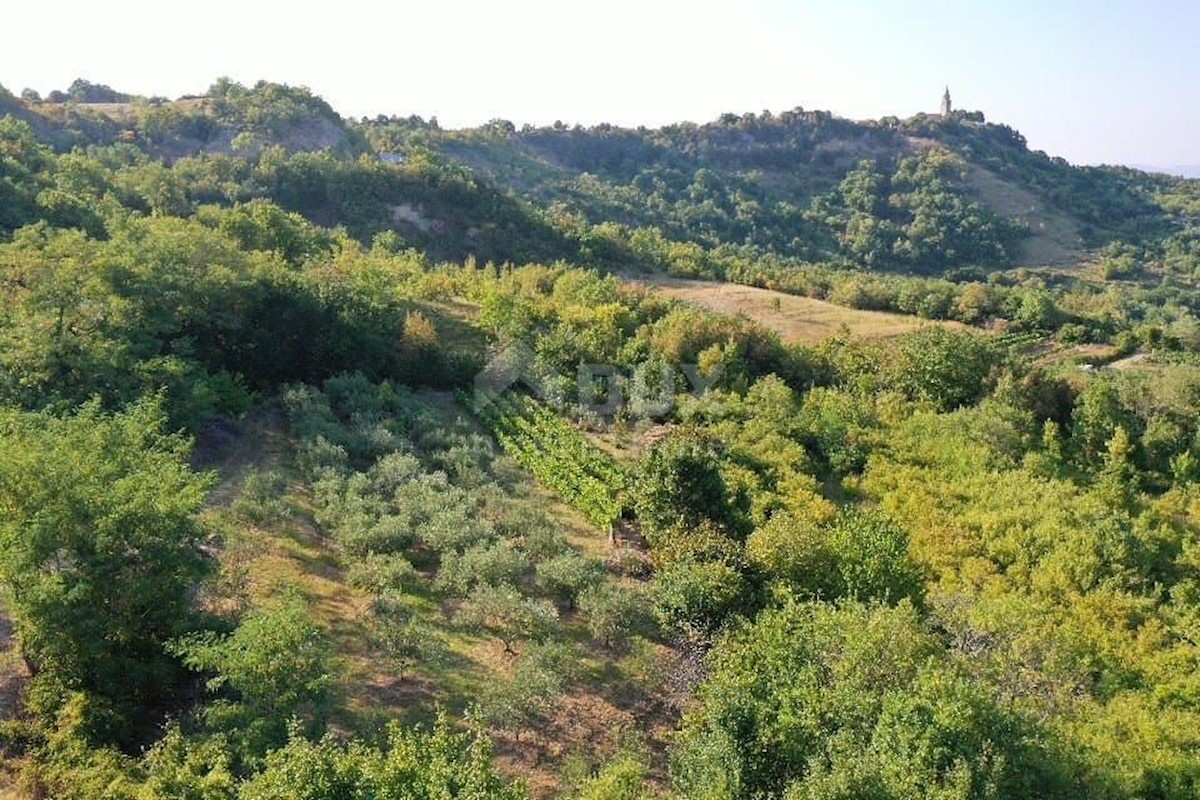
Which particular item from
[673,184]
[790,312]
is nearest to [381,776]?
[790,312]

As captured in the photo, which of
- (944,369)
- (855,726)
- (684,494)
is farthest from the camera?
(944,369)

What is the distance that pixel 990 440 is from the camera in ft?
72.7

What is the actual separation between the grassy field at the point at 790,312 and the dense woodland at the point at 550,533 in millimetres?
1897

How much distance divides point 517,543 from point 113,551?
27.7 ft

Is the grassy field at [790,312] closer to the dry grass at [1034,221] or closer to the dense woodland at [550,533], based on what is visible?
the dense woodland at [550,533]

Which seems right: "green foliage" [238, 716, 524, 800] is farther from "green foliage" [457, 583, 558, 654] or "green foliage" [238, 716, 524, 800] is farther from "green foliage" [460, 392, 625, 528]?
"green foliage" [460, 392, 625, 528]

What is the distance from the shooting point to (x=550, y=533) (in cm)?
1875

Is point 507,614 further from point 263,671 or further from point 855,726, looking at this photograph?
point 855,726

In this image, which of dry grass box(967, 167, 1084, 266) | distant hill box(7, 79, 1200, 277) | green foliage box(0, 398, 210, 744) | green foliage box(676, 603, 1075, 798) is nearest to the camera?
green foliage box(676, 603, 1075, 798)

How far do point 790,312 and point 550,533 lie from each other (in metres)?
26.8

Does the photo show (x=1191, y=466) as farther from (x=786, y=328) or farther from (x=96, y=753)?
(x=96, y=753)

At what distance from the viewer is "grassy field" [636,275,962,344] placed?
1483 inches

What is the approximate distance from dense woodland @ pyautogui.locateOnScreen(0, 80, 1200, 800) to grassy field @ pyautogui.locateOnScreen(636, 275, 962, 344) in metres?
1.90

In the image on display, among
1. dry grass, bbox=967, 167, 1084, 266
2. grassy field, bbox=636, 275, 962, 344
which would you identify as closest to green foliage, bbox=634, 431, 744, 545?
grassy field, bbox=636, 275, 962, 344
